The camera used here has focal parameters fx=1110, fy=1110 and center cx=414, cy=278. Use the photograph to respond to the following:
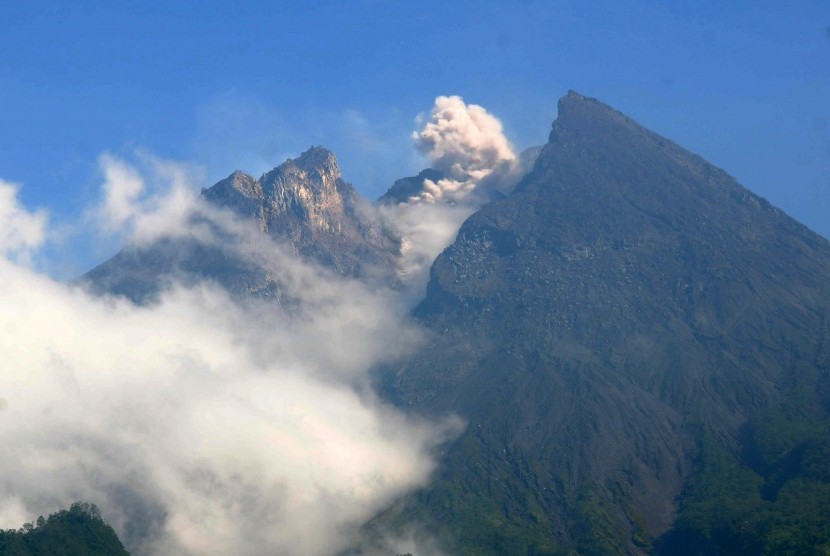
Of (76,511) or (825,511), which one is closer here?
(76,511)

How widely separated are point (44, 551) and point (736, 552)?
11615 centimetres

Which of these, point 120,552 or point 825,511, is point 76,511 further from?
point 825,511

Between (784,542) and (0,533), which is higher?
(0,533)

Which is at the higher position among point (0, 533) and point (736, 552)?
point (0, 533)

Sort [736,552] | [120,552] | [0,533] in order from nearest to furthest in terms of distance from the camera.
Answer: [0,533] → [120,552] → [736,552]

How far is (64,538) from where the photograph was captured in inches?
6762

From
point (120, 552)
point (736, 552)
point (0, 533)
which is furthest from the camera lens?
point (736, 552)

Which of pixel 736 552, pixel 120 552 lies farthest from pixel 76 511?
pixel 736 552

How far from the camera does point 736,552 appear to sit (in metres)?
196

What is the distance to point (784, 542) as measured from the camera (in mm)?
183875

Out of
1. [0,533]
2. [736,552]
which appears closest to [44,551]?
[0,533]

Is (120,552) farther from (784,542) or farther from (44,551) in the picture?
(784,542)

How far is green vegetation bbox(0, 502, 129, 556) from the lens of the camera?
164875mm

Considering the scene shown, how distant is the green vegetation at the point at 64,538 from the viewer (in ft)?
541
